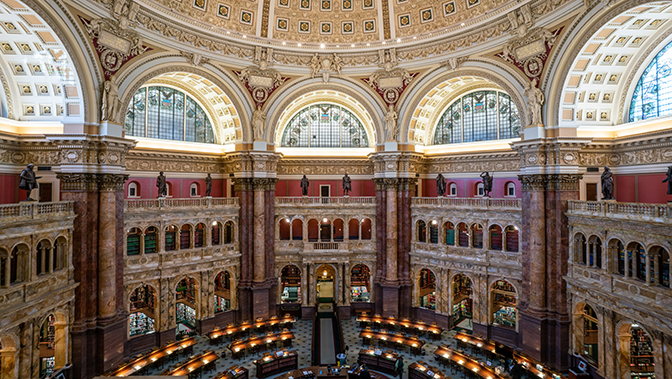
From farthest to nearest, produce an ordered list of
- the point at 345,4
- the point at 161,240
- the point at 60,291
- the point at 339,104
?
the point at 339,104 → the point at 345,4 → the point at 161,240 → the point at 60,291

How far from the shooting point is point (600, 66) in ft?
70.1

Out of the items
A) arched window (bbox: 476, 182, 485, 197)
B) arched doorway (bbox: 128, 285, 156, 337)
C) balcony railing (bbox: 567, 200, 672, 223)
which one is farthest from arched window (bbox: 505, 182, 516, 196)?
arched doorway (bbox: 128, 285, 156, 337)

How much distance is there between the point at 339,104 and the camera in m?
34.6

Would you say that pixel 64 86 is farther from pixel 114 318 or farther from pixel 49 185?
pixel 114 318

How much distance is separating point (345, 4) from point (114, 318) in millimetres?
28225

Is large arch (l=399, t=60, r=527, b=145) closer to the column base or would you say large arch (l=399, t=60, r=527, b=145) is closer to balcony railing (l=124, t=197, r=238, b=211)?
balcony railing (l=124, t=197, r=238, b=211)

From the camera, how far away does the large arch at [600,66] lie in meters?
19.2

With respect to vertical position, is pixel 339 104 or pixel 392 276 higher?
pixel 339 104

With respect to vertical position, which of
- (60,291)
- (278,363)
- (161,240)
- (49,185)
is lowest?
(278,363)

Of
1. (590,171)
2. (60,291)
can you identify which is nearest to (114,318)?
(60,291)

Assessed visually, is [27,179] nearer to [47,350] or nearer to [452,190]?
[47,350]

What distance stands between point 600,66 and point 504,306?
62.5ft

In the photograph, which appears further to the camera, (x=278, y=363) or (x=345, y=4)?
(x=345, y=4)

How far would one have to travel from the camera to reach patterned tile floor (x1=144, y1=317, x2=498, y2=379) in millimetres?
22408
